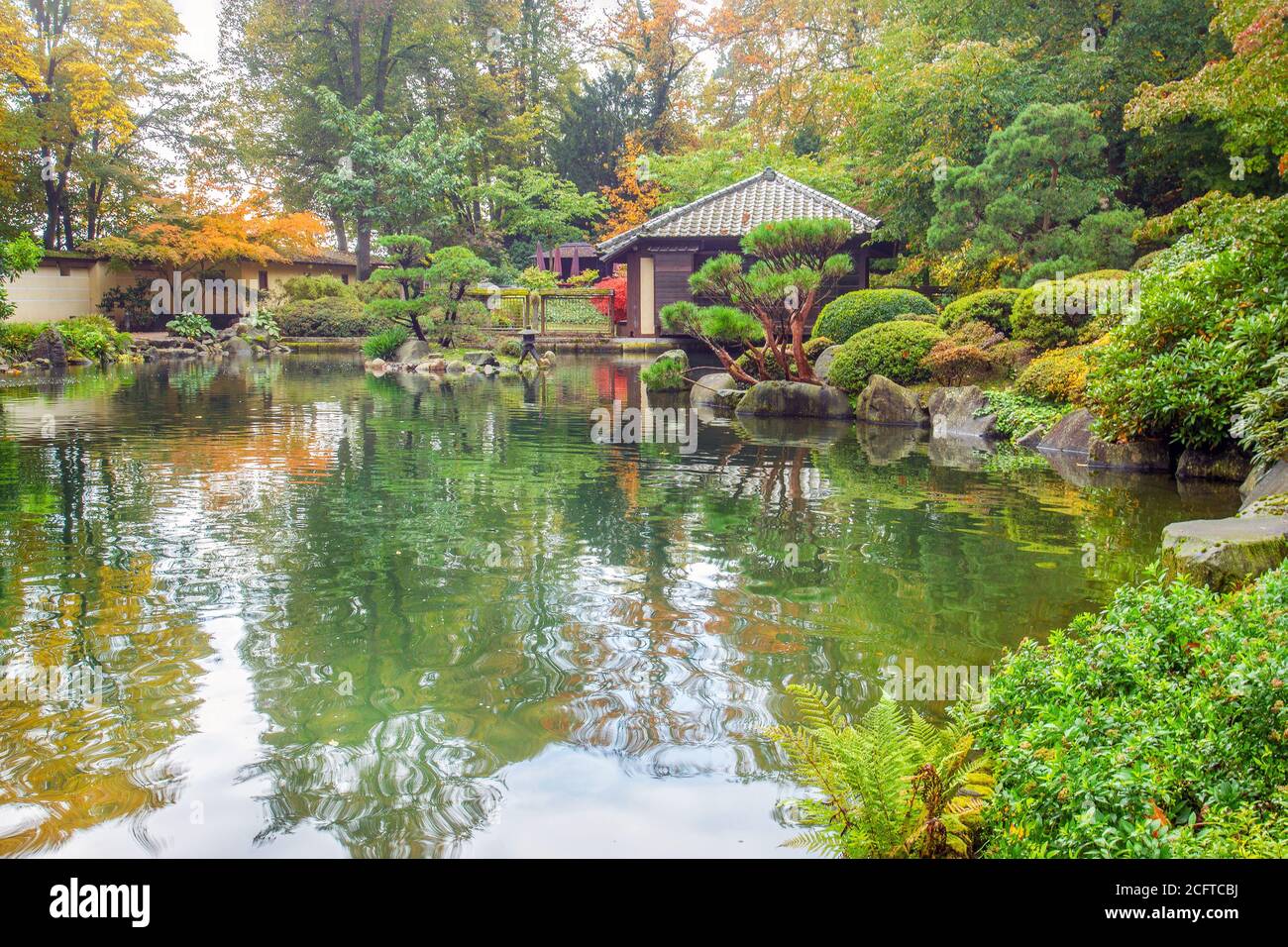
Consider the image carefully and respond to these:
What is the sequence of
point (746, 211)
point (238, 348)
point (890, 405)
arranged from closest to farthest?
point (890, 405) → point (746, 211) → point (238, 348)

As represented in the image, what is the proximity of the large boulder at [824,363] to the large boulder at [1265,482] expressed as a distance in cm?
893

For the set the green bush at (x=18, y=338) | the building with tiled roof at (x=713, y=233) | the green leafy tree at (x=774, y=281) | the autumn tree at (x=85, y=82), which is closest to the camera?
the green leafy tree at (x=774, y=281)

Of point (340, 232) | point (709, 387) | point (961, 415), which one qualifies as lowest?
point (961, 415)

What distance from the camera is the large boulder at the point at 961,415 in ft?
42.8

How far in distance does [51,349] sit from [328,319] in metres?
10.9

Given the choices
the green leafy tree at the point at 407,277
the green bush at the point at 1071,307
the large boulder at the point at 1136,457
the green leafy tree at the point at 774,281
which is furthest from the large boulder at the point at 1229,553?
the green leafy tree at the point at 407,277

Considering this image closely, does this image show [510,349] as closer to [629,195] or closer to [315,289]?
[315,289]

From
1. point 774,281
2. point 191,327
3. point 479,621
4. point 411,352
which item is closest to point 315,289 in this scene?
point 191,327

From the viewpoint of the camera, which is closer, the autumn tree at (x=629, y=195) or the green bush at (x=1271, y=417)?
the green bush at (x=1271, y=417)

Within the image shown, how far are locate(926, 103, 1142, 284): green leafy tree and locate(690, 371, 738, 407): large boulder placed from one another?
456cm

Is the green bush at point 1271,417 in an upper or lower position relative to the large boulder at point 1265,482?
upper

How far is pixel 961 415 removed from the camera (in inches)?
527

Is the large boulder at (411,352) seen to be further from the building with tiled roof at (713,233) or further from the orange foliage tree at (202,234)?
the orange foliage tree at (202,234)

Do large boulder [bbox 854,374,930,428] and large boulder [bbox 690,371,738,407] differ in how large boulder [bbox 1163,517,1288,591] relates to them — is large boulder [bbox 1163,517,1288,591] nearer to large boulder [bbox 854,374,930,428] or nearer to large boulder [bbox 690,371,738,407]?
large boulder [bbox 854,374,930,428]
